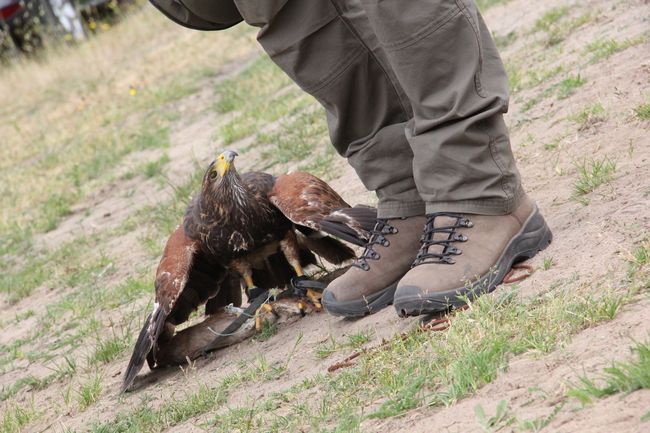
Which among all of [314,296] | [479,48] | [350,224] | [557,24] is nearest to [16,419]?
[314,296]

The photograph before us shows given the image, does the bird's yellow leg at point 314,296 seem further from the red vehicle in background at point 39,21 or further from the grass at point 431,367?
the red vehicle in background at point 39,21

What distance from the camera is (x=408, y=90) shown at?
365cm

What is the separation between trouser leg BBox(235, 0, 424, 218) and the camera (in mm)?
3828

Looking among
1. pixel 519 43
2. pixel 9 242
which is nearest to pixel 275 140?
pixel 519 43

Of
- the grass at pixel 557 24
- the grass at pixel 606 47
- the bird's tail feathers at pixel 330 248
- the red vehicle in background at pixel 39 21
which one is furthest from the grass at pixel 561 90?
the red vehicle in background at pixel 39 21

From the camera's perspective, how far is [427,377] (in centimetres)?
314

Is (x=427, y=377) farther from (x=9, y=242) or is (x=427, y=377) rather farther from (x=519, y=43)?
(x=9, y=242)

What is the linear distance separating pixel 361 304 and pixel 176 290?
987 mm

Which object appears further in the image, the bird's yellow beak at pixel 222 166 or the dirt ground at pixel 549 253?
the bird's yellow beak at pixel 222 166

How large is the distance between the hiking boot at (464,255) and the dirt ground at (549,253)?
112mm

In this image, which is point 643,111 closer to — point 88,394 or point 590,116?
point 590,116

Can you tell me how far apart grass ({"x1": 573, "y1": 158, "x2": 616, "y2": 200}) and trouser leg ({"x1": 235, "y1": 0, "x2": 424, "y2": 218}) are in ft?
2.67

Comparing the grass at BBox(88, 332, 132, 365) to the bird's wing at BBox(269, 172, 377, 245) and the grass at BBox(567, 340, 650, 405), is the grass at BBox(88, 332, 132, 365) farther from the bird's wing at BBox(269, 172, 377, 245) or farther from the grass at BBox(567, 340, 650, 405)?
the grass at BBox(567, 340, 650, 405)

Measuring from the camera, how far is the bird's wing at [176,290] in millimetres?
4559
